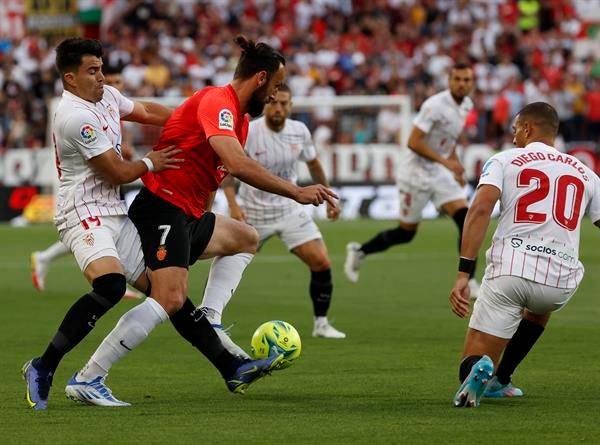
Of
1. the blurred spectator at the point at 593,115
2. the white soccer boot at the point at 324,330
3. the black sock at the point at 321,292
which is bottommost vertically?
the blurred spectator at the point at 593,115

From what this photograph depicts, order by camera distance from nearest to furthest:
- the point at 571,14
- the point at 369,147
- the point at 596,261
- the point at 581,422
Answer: the point at 581,422 < the point at 596,261 < the point at 369,147 < the point at 571,14

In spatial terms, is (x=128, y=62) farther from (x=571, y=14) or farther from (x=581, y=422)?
(x=581, y=422)

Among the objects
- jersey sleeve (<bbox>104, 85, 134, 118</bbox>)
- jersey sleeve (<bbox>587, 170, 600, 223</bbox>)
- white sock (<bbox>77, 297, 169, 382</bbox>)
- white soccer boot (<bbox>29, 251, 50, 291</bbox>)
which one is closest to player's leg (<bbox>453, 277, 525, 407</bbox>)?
jersey sleeve (<bbox>587, 170, 600, 223</bbox>)

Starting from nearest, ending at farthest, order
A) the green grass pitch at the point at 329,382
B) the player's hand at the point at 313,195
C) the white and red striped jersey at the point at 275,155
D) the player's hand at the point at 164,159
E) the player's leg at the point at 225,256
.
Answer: the green grass pitch at the point at 329,382 → the player's hand at the point at 313,195 → the player's hand at the point at 164,159 → the player's leg at the point at 225,256 → the white and red striped jersey at the point at 275,155

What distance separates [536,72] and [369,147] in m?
5.65

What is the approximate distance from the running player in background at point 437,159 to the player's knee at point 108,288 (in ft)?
23.7

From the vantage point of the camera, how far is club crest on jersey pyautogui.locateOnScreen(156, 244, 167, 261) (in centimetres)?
841

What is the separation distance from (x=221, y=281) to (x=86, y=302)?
1.48 metres

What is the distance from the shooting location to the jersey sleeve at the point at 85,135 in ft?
26.9

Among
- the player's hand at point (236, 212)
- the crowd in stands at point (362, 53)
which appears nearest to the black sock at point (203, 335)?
the player's hand at point (236, 212)

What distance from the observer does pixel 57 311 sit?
1412cm

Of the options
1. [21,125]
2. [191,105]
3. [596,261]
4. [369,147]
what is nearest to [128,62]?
[21,125]

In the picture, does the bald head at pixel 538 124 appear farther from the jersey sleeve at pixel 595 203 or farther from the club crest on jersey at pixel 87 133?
the club crest on jersey at pixel 87 133

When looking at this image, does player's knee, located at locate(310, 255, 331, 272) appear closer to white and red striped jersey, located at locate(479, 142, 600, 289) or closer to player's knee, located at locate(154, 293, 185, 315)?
player's knee, located at locate(154, 293, 185, 315)
